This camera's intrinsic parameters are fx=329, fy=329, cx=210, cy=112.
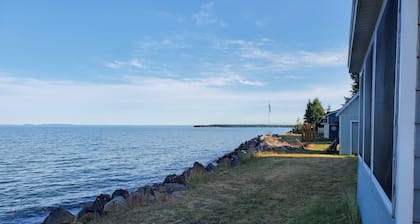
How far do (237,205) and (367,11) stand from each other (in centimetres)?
466

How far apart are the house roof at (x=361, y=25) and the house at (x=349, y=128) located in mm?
9698

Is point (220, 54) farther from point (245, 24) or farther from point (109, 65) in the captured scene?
point (109, 65)

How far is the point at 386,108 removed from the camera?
2.65 m

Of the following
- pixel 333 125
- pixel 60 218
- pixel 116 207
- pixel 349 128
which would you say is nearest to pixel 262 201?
pixel 116 207

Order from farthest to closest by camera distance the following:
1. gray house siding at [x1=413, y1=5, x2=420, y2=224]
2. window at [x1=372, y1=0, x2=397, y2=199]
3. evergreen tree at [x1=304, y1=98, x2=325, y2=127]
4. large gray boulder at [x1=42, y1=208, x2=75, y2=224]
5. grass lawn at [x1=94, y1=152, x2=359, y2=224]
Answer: evergreen tree at [x1=304, y1=98, x2=325, y2=127] → large gray boulder at [x1=42, y1=208, x2=75, y2=224] → grass lawn at [x1=94, y1=152, x2=359, y2=224] → window at [x1=372, y1=0, x2=397, y2=199] → gray house siding at [x1=413, y1=5, x2=420, y2=224]

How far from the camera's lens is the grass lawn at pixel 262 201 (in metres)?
6.02

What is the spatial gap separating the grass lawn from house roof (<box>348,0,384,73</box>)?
8.78 feet

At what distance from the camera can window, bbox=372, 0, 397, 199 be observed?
2387 mm

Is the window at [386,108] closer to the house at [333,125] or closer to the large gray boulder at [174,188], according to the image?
the large gray boulder at [174,188]

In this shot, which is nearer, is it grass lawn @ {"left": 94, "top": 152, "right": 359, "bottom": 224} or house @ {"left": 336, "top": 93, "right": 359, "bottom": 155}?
grass lawn @ {"left": 94, "top": 152, "right": 359, "bottom": 224}

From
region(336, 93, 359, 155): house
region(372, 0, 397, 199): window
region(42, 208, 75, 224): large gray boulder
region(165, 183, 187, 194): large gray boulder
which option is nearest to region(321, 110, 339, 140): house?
region(336, 93, 359, 155): house

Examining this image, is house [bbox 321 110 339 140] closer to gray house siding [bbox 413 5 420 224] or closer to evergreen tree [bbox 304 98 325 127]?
evergreen tree [bbox 304 98 325 127]

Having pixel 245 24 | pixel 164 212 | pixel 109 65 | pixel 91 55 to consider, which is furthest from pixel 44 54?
pixel 164 212

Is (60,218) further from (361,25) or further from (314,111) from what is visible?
(314,111)
